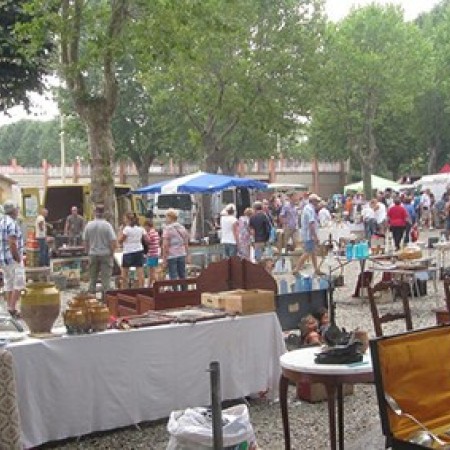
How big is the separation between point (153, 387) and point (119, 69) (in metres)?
35.4

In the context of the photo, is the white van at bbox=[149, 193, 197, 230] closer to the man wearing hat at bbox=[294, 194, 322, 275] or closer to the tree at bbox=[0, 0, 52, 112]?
the man wearing hat at bbox=[294, 194, 322, 275]

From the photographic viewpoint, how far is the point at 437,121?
49.1 metres

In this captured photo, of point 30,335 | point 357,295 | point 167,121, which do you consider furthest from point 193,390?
point 167,121

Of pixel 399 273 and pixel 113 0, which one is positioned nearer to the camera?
pixel 399 273

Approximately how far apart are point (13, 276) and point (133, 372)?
5.36 meters

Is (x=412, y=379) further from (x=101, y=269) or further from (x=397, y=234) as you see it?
(x=397, y=234)

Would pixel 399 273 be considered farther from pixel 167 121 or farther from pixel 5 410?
pixel 167 121

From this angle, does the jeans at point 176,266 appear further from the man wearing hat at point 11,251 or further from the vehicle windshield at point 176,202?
the vehicle windshield at point 176,202

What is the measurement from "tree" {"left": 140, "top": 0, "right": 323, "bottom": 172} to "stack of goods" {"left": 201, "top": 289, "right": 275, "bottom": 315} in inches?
882

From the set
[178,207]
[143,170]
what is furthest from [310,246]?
[143,170]

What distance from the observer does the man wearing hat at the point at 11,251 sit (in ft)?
34.4

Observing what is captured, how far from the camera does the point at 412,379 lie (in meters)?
4.20

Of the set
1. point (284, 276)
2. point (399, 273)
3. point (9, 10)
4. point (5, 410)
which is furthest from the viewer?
point (284, 276)

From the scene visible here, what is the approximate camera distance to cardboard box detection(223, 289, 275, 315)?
21.6ft
